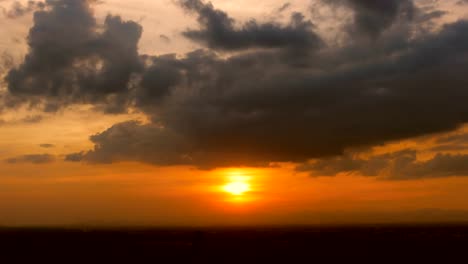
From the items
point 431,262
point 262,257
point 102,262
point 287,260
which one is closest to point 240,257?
point 262,257

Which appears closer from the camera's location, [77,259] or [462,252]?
[77,259]

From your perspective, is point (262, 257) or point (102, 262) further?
point (262, 257)

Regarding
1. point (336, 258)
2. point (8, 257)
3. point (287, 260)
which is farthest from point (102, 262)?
point (336, 258)

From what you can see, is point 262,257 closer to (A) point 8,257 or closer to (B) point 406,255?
(B) point 406,255

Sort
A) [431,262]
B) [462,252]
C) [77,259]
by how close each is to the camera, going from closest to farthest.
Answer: [431,262] < [77,259] < [462,252]

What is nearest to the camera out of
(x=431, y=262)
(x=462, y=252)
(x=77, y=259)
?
(x=431, y=262)

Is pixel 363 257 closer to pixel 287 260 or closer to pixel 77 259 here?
pixel 287 260

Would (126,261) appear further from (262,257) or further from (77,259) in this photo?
(262,257)
